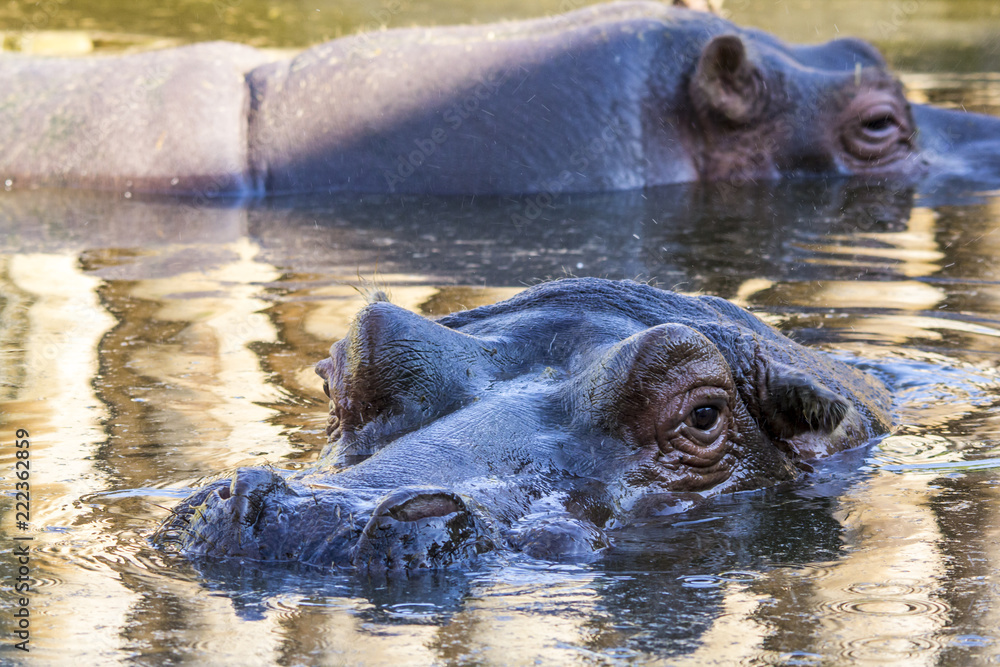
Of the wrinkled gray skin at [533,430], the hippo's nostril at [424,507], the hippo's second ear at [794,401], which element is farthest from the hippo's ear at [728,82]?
the hippo's nostril at [424,507]

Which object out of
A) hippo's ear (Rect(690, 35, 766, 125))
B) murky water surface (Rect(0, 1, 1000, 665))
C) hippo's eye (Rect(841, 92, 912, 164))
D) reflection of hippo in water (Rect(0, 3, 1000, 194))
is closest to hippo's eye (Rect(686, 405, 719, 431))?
murky water surface (Rect(0, 1, 1000, 665))

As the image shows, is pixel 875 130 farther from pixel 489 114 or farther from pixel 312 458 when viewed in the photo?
pixel 312 458

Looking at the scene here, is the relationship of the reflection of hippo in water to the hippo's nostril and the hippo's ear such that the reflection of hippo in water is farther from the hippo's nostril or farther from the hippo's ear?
the hippo's nostril

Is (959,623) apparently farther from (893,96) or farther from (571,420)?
(893,96)

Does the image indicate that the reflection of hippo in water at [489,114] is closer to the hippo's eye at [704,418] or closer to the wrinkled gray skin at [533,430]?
the wrinkled gray skin at [533,430]

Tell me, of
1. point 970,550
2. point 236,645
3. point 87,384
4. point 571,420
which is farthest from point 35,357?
point 970,550

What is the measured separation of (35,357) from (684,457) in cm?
281

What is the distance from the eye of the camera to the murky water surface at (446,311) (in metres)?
2.71

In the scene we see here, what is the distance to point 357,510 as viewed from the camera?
2.86 m

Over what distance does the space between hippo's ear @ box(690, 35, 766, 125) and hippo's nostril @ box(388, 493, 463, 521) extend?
709cm

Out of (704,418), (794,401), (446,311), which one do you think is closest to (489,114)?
(446,311)

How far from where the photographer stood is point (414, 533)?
2.82m

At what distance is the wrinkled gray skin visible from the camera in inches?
113

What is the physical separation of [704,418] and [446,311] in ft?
8.49
